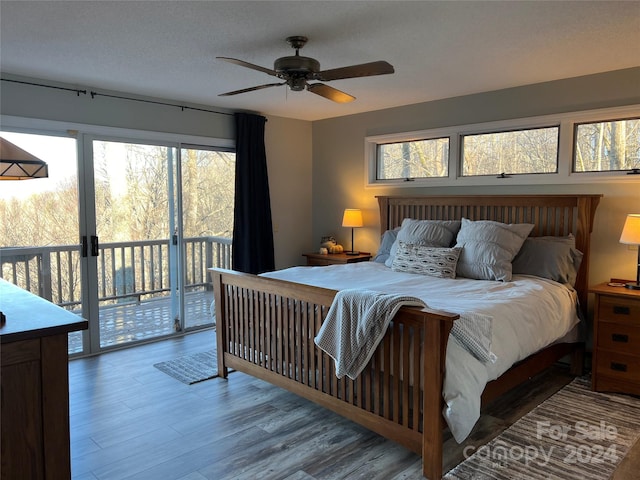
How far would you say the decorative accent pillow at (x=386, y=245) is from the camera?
182 inches

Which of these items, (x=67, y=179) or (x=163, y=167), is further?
(x=163, y=167)

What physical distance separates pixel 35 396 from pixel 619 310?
349 centimetres

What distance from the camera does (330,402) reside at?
285 centimetres

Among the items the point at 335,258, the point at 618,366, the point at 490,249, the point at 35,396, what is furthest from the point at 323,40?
the point at 618,366

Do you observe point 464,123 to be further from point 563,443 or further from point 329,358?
point 563,443

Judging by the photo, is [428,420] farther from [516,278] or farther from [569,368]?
[569,368]

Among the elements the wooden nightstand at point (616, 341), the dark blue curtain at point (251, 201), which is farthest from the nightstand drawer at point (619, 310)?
the dark blue curtain at point (251, 201)

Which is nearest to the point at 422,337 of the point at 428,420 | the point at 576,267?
the point at 428,420

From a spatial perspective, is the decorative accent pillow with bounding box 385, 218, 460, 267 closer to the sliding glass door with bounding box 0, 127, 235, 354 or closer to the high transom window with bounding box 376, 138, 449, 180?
the high transom window with bounding box 376, 138, 449, 180

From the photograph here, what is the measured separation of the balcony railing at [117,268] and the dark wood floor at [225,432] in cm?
90

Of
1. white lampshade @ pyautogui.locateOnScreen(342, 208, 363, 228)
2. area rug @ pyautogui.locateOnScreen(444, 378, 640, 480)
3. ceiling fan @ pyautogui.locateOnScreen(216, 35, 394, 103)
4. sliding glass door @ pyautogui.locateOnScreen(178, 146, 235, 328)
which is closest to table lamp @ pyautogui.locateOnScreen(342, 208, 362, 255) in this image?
white lampshade @ pyautogui.locateOnScreen(342, 208, 363, 228)

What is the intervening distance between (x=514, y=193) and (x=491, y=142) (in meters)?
0.58

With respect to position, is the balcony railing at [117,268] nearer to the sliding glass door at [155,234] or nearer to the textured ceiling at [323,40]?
the sliding glass door at [155,234]

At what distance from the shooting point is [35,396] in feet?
5.45
